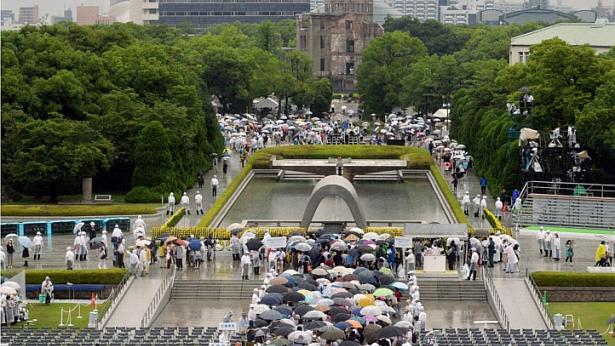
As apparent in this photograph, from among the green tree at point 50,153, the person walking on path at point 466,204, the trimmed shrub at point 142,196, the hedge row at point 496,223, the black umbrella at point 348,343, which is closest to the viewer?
the black umbrella at point 348,343

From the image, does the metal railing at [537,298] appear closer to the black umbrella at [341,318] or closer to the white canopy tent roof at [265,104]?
the black umbrella at [341,318]

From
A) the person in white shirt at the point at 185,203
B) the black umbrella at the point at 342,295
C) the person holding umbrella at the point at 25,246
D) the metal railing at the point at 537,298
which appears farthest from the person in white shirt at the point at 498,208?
the black umbrella at the point at 342,295

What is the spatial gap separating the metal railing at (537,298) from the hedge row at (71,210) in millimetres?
21713

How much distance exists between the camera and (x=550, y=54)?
7594 centimetres

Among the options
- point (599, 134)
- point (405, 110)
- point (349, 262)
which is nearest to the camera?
point (349, 262)

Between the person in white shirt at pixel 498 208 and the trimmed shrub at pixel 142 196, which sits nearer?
the person in white shirt at pixel 498 208

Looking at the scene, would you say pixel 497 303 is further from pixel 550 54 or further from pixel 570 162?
pixel 550 54

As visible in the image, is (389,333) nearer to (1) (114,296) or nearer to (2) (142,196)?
(1) (114,296)

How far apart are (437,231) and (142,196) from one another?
21.4 m

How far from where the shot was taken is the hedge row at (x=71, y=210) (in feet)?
228

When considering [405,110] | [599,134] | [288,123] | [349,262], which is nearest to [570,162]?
[599,134]

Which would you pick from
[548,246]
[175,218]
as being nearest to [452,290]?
[548,246]

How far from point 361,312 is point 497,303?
281 inches

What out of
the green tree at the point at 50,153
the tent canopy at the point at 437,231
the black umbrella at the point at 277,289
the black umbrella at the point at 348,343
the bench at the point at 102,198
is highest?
the green tree at the point at 50,153
